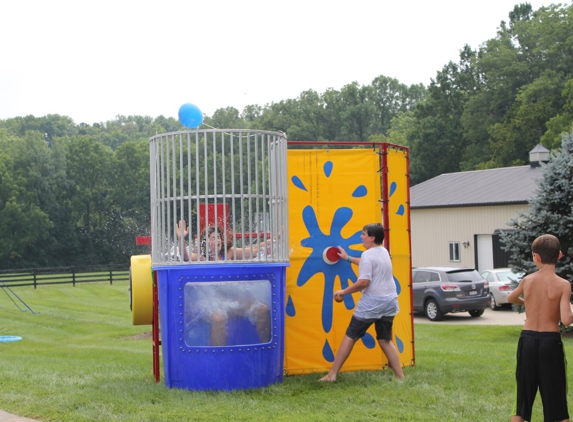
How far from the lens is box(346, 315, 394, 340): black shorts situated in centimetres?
876

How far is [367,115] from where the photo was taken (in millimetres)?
96500

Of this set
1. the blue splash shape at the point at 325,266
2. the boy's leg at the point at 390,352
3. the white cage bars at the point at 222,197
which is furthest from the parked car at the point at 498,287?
the white cage bars at the point at 222,197

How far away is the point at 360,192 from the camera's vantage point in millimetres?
9773

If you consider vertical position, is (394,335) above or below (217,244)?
below

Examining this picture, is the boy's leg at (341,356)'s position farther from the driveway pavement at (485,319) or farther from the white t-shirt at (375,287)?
the driveway pavement at (485,319)

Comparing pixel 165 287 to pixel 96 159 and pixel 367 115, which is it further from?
pixel 367 115

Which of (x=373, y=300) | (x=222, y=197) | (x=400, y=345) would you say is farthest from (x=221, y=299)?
(x=400, y=345)

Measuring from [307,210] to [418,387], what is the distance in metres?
2.50

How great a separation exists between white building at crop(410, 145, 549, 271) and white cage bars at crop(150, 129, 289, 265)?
2736 cm

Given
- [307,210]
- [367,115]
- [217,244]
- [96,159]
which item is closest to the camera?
[217,244]

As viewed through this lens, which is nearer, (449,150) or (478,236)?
(478,236)

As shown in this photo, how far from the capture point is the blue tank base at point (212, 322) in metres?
8.21

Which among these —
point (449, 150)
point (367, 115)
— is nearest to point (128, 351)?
point (449, 150)

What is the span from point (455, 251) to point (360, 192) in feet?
98.1
